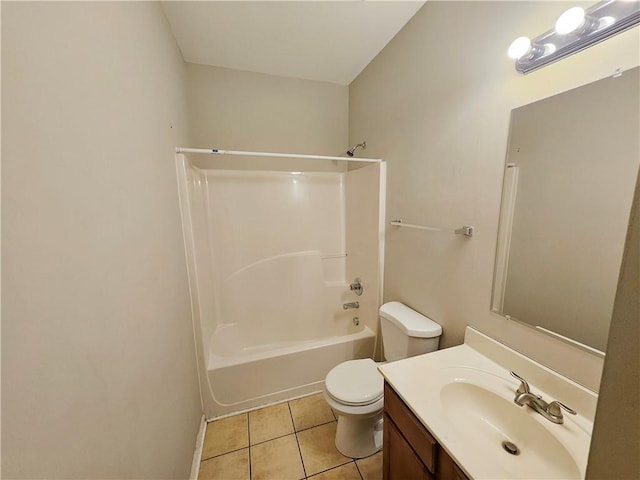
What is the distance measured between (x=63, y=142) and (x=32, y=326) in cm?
39

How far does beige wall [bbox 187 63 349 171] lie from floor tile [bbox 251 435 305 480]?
213 centimetres

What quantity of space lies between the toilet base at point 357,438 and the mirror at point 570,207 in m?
1.08

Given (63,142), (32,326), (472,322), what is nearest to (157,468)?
(32,326)

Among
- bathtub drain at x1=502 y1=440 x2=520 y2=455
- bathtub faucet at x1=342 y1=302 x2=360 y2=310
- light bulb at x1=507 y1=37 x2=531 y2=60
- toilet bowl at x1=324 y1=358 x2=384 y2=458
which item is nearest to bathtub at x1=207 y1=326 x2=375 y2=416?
bathtub faucet at x1=342 y1=302 x2=360 y2=310

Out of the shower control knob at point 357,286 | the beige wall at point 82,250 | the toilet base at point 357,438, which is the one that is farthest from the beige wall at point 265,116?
the toilet base at point 357,438

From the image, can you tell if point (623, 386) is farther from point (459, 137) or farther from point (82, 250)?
point (459, 137)

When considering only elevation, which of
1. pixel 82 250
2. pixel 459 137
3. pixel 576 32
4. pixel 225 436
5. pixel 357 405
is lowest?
pixel 225 436

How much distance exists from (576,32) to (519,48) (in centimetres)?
16

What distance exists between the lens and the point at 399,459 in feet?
3.28

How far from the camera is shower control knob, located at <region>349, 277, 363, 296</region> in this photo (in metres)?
2.26

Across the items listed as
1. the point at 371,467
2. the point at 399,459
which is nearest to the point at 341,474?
the point at 371,467

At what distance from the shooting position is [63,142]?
Answer: 21.1 inches

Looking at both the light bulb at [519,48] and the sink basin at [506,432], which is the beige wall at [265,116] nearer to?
the light bulb at [519,48]

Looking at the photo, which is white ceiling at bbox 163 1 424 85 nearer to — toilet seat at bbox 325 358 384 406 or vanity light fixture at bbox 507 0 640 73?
vanity light fixture at bbox 507 0 640 73
